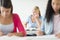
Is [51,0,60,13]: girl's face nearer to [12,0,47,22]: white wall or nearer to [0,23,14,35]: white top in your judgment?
[12,0,47,22]: white wall

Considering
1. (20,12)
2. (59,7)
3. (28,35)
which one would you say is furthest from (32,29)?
(59,7)

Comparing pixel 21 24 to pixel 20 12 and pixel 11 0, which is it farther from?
pixel 11 0

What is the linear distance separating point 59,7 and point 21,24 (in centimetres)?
36

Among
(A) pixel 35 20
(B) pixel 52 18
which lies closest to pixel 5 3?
(A) pixel 35 20

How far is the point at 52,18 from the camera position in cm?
121

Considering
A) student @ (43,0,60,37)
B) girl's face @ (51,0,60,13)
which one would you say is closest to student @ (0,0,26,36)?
student @ (43,0,60,37)

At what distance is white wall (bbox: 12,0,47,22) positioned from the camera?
3.83 ft

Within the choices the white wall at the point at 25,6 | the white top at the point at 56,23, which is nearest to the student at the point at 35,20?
the white wall at the point at 25,6

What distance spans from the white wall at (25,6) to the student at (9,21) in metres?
0.04

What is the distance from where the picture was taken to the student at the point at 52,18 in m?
1.17

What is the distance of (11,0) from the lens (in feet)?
3.82

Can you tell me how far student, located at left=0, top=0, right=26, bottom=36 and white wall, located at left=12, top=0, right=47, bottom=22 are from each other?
4 cm

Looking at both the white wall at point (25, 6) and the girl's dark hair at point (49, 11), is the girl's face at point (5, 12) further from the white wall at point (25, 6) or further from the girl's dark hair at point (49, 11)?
the girl's dark hair at point (49, 11)

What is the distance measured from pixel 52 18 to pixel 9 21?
383mm
